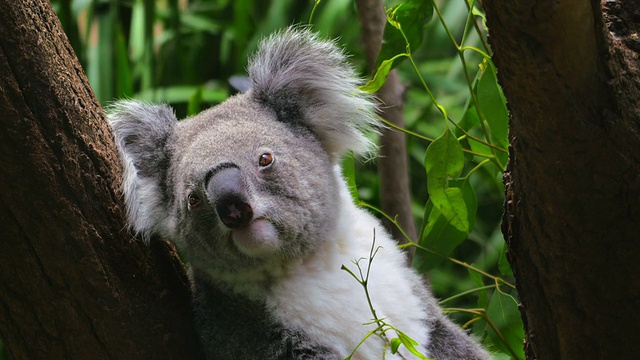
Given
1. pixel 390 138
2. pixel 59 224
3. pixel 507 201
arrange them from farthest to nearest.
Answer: pixel 390 138
pixel 59 224
pixel 507 201

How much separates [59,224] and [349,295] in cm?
77

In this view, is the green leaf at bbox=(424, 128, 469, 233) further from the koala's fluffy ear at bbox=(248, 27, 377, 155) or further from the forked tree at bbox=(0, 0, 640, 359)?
the koala's fluffy ear at bbox=(248, 27, 377, 155)

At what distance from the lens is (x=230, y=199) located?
1.77 metres

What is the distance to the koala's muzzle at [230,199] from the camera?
5.80 feet

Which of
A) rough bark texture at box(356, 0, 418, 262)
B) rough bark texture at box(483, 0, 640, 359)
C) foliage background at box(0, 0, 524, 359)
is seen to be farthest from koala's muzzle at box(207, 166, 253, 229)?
foliage background at box(0, 0, 524, 359)

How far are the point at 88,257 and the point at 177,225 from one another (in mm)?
312

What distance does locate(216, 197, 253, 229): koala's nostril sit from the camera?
5.80 feet

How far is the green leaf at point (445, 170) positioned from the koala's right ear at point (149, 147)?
0.69m

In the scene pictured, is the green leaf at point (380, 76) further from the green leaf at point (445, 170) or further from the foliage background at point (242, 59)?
the foliage background at point (242, 59)

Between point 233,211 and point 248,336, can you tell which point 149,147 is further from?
point 248,336

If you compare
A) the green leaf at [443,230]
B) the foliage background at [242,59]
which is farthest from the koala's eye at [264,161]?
the foliage background at [242,59]

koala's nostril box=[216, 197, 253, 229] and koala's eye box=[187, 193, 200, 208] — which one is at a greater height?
koala's nostril box=[216, 197, 253, 229]

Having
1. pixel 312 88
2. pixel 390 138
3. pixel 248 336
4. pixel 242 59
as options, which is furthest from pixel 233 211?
pixel 242 59

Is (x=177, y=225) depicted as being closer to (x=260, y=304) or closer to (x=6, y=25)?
(x=260, y=304)
